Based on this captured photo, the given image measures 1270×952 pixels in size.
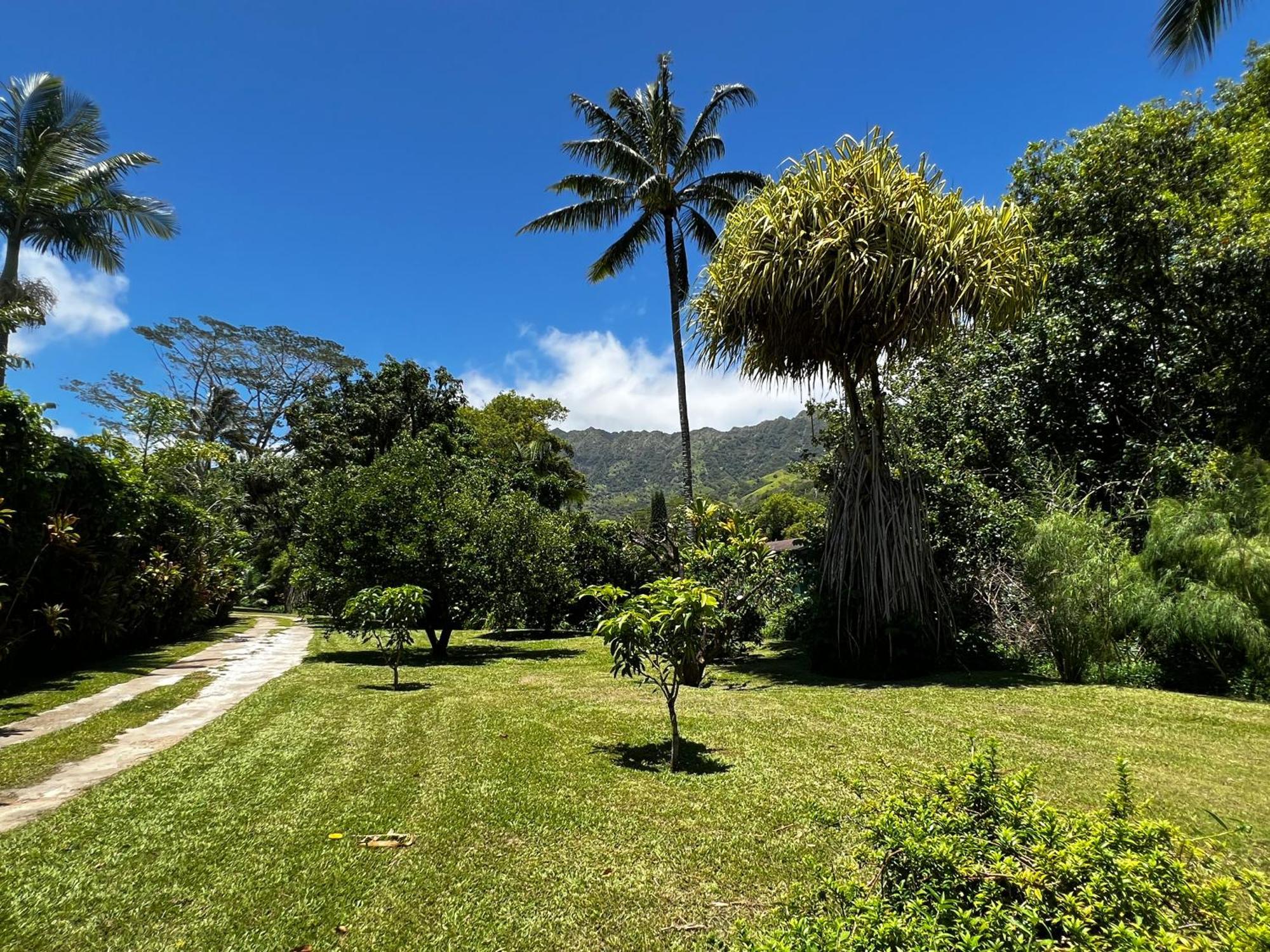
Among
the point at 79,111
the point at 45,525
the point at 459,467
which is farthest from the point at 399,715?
the point at 79,111

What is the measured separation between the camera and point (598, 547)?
20000 mm

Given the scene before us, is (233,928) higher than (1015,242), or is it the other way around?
(1015,242)

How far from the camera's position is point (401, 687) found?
9320 millimetres

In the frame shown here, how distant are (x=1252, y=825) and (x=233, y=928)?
5612 mm

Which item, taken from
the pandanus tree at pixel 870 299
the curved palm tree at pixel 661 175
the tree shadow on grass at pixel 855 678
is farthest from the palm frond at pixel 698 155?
the tree shadow on grass at pixel 855 678

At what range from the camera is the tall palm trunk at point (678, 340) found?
16.7 m

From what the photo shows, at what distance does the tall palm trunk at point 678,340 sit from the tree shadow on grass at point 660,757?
10999mm

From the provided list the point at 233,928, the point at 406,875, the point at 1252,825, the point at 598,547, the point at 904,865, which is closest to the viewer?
the point at 904,865

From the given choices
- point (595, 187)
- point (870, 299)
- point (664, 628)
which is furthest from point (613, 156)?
point (664, 628)

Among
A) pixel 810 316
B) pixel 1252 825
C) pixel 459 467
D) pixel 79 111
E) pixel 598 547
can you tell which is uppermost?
pixel 79 111

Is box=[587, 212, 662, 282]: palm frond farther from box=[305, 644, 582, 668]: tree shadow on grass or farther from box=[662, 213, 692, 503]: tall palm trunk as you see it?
box=[305, 644, 582, 668]: tree shadow on grass

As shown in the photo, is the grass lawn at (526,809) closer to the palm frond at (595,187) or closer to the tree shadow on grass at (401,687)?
the tree shadow on grass at (401,687)

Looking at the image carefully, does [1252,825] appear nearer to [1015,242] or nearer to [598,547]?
[1015,242]

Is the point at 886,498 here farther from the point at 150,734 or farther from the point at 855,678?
the point at 150,734
